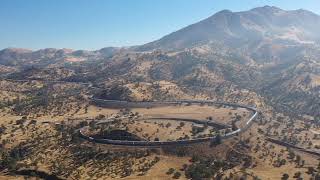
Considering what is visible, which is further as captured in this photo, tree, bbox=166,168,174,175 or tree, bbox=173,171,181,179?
tree, bbox=166,168,174,175

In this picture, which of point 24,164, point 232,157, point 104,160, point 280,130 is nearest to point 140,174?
point 104,160

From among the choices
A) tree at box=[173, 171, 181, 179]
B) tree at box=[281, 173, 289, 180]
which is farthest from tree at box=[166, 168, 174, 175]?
tree at box=[281, 173, 289, 180]

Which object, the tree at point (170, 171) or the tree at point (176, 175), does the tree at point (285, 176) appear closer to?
the tree at point (176, 175)

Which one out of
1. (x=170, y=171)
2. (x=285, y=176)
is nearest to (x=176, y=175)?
(x=170, y=171)

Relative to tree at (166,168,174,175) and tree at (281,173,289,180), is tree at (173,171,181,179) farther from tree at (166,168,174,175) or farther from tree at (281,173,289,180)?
tree at (281,173,289,180)

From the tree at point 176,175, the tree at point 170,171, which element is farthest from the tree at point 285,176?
the tree at point 170,171

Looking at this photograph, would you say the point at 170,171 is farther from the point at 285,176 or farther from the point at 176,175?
the point at 285,176

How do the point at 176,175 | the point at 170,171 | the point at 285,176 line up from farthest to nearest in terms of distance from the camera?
the point at 170,171
the point at 176,175
the point at 285,176

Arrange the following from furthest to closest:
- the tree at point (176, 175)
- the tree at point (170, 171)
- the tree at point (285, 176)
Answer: the tree at point (170, 171)
the tree at point (176, 175)
the tree at point (285, 176)

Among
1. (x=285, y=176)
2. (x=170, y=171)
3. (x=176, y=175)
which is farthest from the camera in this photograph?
(x=170, y=171)

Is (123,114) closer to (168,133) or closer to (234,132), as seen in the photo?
(168,133)

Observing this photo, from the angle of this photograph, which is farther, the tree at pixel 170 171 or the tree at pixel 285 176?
the tree at pixel 170 171
